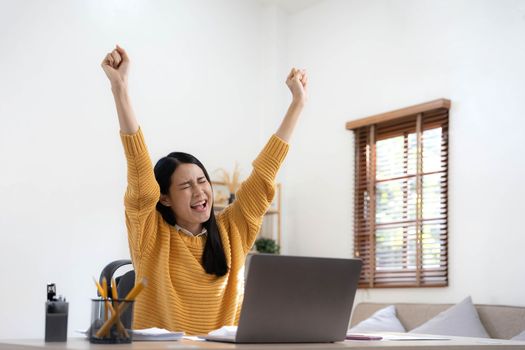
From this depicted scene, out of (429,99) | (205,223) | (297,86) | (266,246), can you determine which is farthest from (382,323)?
(297,86)

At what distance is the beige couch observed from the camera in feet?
13.6

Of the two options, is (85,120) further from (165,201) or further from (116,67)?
(116,67)

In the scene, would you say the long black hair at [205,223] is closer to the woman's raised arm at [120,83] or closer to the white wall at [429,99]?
the woman's raised arm at [120,83]

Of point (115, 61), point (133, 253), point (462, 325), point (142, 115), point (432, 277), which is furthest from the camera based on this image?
point (142, 115)

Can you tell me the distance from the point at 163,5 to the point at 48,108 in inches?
50.2

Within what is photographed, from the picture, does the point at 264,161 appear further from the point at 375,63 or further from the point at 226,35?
the point at 226,35

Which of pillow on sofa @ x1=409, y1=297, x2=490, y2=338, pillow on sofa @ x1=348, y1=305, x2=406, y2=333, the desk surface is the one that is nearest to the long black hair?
the desk surface

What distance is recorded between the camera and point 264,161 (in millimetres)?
2314

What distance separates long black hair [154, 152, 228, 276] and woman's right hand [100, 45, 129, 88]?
450mm

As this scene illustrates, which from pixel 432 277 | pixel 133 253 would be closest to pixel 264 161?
pixel 133 253

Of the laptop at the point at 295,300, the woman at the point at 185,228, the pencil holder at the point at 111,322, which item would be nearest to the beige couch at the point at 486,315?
the woman at the point at 185,228

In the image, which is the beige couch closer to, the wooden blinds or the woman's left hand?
the wooden blinds

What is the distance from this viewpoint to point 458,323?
4277 mm

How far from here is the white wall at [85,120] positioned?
484 cm
